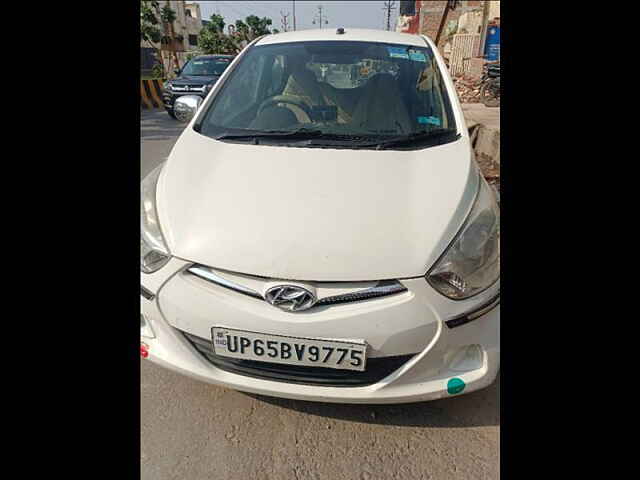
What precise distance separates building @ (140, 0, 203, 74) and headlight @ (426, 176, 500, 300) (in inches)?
1014

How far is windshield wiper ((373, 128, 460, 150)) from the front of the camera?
2.00m

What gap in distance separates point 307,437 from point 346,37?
236cm

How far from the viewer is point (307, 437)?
5.54 feet

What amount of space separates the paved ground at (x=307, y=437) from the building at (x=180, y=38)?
25406 millimetres

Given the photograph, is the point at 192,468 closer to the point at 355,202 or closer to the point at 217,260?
the point at 217,260

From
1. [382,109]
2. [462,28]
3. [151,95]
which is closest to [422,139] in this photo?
[382,109]

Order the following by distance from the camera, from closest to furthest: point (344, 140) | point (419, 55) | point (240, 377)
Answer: point (240, 377)
point (344, 140)
point (419, 55)

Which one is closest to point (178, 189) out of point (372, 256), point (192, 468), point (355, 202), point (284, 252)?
point (284, 252)

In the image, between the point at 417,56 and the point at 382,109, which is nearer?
the point at 382,109

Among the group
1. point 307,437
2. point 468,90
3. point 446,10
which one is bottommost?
point 468,90

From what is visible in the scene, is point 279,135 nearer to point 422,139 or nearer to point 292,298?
point 422,139

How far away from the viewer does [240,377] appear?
1.55 metres

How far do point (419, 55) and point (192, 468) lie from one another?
8.19 feet
